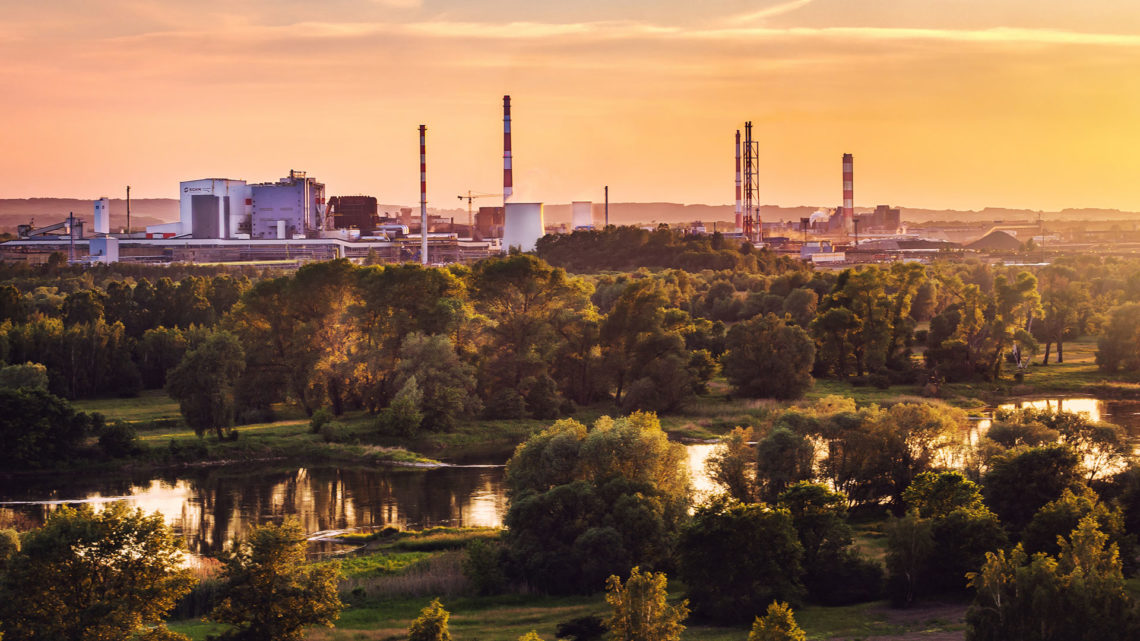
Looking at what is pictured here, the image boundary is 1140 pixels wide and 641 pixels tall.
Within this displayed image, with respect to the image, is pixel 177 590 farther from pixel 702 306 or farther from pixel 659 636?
pixel 702 306

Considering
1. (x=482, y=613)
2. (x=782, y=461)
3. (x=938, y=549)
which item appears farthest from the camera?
(x=782, y=461)

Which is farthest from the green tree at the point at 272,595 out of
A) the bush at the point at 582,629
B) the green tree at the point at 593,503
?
the green tree at the point at 593,503

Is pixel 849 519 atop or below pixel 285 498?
atop

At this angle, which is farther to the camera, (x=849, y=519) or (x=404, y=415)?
(x=404, y=415)

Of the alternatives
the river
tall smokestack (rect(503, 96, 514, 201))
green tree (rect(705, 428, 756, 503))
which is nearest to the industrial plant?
tall smokestack (rect(503, 96, 514, 201))

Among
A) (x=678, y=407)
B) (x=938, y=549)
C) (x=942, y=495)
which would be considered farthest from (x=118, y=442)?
(x=938, y=549)

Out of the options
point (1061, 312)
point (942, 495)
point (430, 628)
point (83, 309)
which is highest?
point (83, 309)

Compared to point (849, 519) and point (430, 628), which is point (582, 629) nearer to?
point (430, 628)
